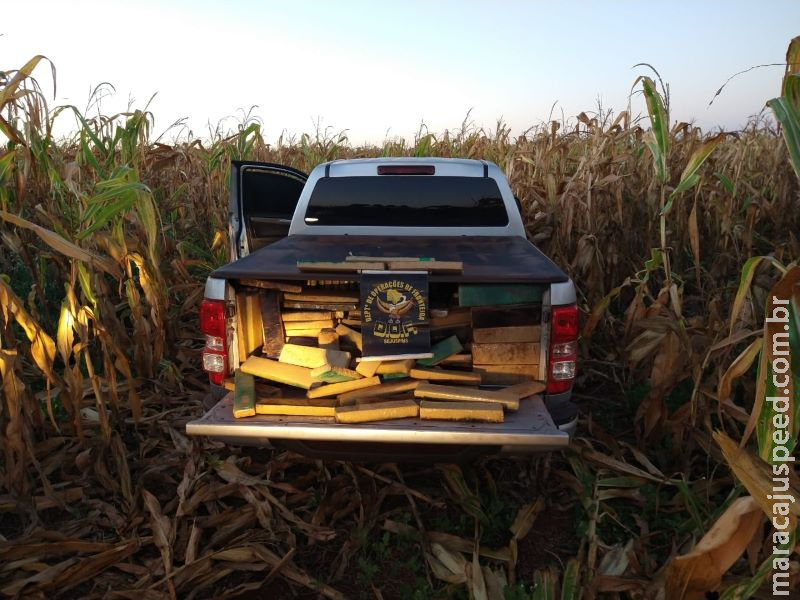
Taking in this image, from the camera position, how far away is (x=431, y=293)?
3842 mm

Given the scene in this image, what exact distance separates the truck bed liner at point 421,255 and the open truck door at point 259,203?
2.54 feet

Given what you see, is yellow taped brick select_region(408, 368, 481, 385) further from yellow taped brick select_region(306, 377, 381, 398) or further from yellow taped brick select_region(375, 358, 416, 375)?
yellow taped brick select_region(306, 377, 381, 398)

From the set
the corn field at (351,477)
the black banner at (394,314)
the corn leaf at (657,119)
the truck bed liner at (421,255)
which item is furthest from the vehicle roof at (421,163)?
the black banner at (394,314)

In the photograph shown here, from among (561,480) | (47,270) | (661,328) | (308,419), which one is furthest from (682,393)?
(47,270)

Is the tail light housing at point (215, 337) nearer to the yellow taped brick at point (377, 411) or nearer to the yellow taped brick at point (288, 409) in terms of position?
the yellow taped brick at point (288, 409)

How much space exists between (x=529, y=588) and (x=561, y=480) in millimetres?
915

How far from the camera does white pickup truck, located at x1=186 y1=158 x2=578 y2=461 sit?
2650 mm

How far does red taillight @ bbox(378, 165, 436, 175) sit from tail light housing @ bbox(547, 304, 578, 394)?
6.75 ft

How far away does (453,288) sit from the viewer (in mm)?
3805

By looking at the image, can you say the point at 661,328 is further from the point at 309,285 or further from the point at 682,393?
the point at 309,285

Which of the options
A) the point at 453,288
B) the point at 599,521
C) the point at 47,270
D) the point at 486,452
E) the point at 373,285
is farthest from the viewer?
the point at 47,270

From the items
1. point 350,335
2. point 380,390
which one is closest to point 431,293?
point 350,335

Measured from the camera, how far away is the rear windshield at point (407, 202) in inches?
176

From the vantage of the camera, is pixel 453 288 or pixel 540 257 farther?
pixel 453 288
